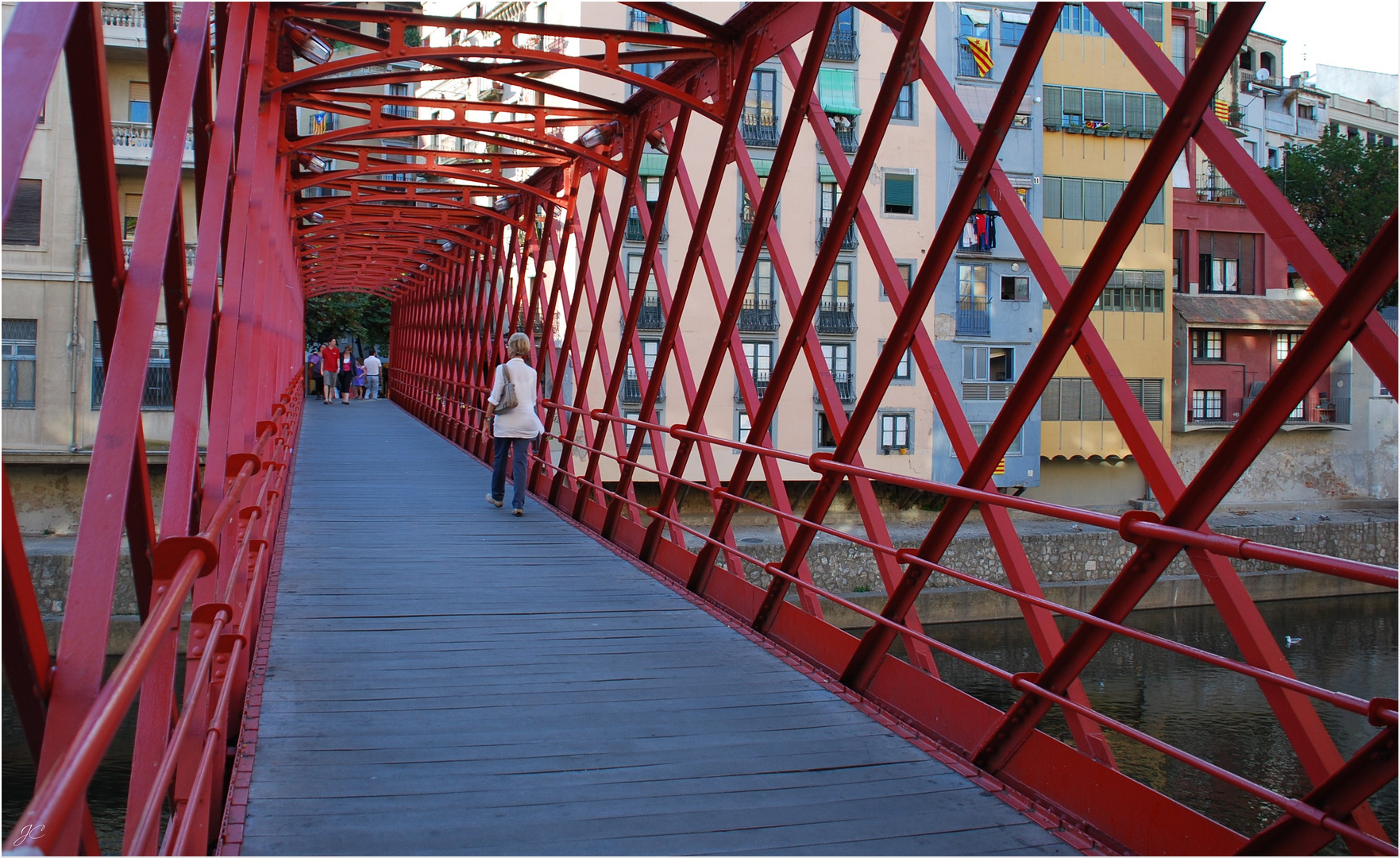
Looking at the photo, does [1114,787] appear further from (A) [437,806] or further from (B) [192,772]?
(B) [192,772]

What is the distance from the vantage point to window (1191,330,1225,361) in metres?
33.9

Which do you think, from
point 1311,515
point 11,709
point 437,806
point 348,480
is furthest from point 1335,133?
point 437,806

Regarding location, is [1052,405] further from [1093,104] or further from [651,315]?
[651,315]

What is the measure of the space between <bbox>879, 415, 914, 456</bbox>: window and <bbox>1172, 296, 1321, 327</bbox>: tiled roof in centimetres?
893

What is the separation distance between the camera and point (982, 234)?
30031 millimetres

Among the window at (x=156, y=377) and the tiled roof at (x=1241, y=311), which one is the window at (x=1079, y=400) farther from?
the window at (x=156, y=377)

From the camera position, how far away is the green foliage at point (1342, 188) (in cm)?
3409

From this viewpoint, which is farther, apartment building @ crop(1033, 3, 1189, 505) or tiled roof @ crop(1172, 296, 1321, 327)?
tiled roof @ crop(1172, 296, 1321, 327)

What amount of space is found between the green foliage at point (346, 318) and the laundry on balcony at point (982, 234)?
22.3 metres

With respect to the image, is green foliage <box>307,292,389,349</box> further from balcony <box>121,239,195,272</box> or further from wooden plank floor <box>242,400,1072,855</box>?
wooden plank floor <box>242,400,1072,855</box>

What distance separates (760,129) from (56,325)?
15999mm

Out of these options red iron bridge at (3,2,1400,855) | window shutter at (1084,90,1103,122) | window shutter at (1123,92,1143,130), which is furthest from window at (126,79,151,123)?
window shutter at (1123,92,1143,130)

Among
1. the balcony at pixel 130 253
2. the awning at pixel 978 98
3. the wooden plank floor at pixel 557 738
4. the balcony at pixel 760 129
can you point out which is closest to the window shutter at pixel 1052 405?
the awning at pixel 978 98

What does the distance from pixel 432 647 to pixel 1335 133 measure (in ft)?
131
